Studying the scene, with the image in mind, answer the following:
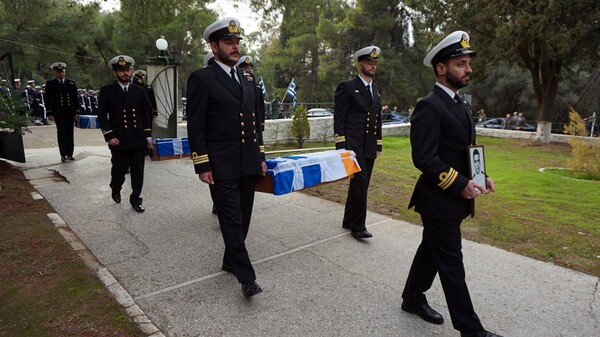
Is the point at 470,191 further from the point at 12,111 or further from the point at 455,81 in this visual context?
the point at 12,111

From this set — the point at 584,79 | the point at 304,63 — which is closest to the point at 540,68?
the point at 584,79

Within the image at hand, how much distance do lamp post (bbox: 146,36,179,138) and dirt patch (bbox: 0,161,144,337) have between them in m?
5.75

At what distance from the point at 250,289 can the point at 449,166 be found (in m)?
1.78

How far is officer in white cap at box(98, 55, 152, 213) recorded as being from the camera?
572 cm

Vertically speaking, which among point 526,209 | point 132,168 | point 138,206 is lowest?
point 526,209

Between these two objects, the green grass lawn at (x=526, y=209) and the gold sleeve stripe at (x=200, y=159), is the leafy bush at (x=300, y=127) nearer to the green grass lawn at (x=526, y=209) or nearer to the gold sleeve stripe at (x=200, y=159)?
the green grass lawn at (x=526, y=209)

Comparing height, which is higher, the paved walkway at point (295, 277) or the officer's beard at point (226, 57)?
the officer's beard at point (226, 57)

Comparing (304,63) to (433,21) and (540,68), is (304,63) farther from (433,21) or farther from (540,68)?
(540,68)

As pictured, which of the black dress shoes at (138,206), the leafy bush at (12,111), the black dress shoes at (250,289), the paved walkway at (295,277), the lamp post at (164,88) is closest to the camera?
the paved walkway at (295,277)

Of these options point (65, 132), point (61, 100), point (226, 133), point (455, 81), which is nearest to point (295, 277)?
point (226, 133)

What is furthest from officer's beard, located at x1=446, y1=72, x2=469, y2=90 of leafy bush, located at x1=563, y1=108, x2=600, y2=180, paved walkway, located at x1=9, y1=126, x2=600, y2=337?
leafy bush, located at x1=563, y1=108, x2=600, y2=180

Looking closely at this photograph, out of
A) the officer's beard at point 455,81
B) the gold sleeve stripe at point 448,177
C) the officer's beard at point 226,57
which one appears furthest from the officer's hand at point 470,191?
the officer's beard at point 226,57

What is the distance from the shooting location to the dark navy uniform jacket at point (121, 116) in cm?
571

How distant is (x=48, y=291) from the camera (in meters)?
3.33
